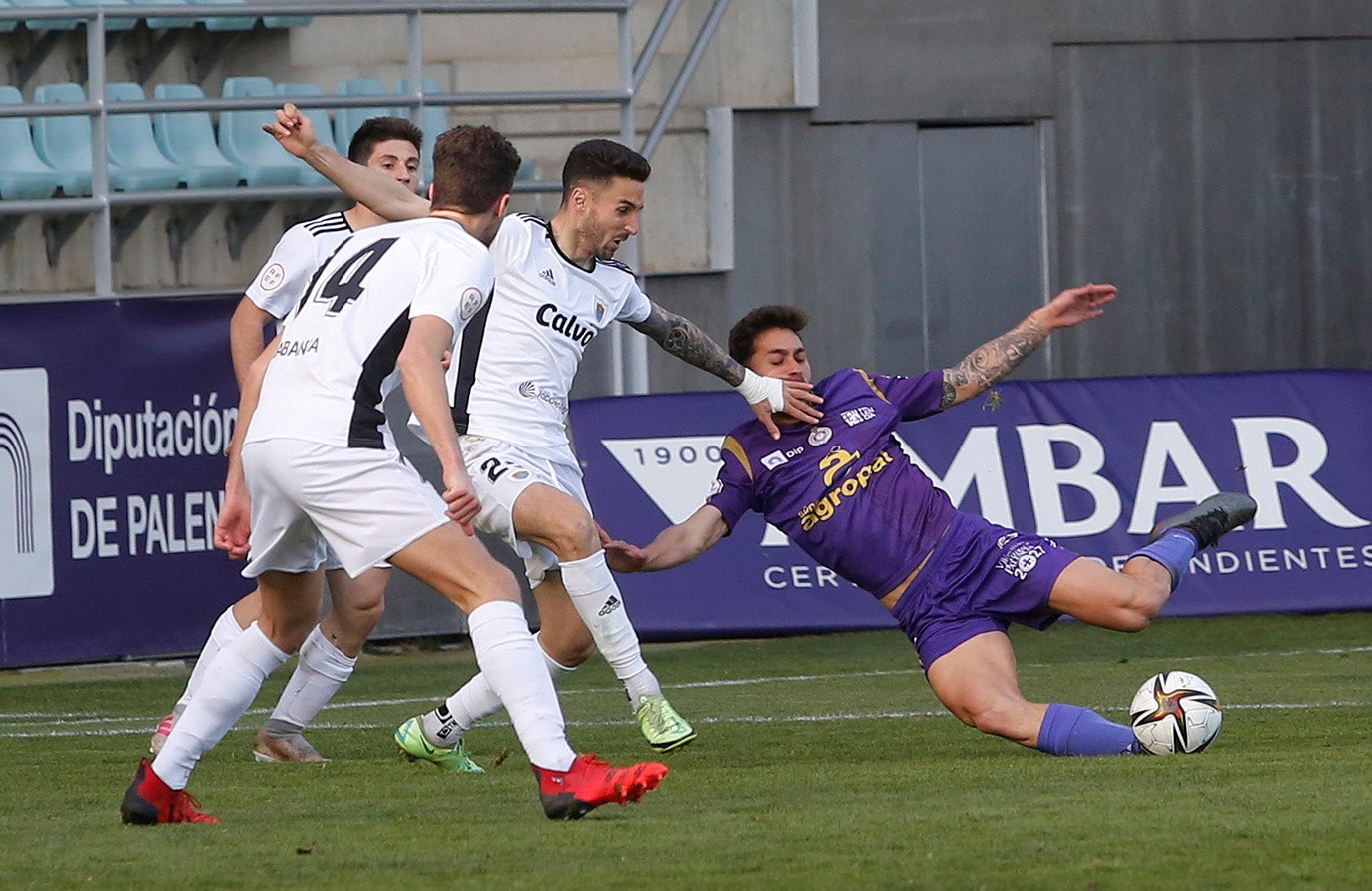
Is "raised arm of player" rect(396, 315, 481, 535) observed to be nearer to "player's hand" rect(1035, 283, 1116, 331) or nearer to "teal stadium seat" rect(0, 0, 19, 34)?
"player's hand" rect(1035, 283, 1116, 331)

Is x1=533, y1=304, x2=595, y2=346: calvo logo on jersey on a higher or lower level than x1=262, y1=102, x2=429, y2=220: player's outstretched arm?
lower

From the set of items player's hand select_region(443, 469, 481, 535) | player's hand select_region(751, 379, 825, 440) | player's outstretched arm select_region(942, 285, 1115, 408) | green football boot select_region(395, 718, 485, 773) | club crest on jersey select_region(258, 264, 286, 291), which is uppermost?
club crest on jersey select_region(258, 264, 286, 291)

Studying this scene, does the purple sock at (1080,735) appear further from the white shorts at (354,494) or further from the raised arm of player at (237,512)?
the raised arm of player at (237,512)

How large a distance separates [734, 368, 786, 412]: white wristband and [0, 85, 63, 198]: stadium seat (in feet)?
21.9

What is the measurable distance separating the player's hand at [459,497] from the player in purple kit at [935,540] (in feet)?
5.87

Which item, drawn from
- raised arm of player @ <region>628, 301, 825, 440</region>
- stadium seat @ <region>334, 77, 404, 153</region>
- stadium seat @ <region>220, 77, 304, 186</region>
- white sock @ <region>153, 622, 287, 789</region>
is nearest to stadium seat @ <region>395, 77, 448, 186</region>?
stadium seat @ <region>334, 77, 404, 153</region>

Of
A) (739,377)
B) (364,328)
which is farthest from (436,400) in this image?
(739,377)

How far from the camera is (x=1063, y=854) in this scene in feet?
15.3

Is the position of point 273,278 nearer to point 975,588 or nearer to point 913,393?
point 913,393

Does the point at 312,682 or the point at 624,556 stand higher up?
the point at 624,556

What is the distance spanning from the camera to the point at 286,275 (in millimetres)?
7496

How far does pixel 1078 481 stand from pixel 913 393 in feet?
15.0

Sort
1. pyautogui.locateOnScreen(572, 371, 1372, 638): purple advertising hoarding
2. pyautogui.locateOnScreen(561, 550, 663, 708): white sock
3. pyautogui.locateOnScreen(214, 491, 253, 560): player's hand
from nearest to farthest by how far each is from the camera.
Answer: pyautogui.locateOnScreen(214, 491, 253, 560): player's hand
pyautogui.locateOnScreen(561, 550, 663, 708): white sock
pyautogui.locateOnScreen(572, 371, 1372, 638): purple advertising hoarding

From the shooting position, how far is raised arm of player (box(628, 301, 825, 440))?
23.5 feet
